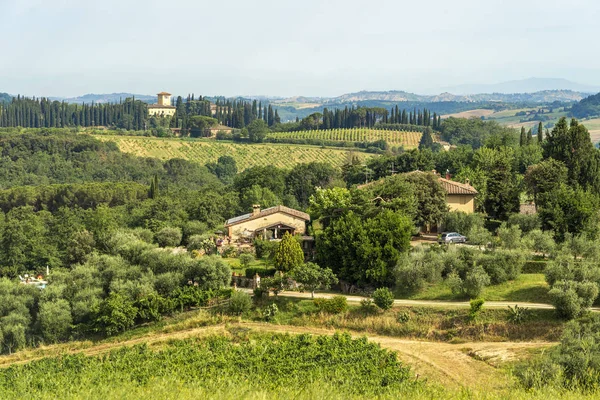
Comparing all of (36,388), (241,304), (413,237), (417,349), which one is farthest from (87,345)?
(413,237)

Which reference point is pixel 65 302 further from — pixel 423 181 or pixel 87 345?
pixel 423 181

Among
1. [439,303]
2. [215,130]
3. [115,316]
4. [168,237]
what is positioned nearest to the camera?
[439,303]

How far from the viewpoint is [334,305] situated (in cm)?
3525

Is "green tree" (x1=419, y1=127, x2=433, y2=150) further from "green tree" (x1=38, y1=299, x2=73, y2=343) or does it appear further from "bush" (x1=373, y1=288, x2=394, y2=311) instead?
"green tree" (x1=38, y1=299, x2=73, y2=343)

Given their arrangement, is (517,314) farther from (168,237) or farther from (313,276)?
(168,237)

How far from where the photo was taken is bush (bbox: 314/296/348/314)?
1388 inches

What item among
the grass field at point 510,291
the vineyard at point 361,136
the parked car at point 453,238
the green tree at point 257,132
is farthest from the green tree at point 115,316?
the green tree at point 257,132

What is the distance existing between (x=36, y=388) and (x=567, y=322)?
22.2 metres

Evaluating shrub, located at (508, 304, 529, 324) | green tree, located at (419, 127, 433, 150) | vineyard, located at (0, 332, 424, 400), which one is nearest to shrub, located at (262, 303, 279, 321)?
vineyard, located at (0, 332, 424, 400)

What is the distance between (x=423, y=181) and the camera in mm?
47219

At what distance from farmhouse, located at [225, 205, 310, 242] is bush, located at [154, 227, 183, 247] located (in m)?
3.78

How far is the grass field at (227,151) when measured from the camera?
11425 centimetres

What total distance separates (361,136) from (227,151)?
27562 mm

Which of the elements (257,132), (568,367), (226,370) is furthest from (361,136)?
(568,367)
